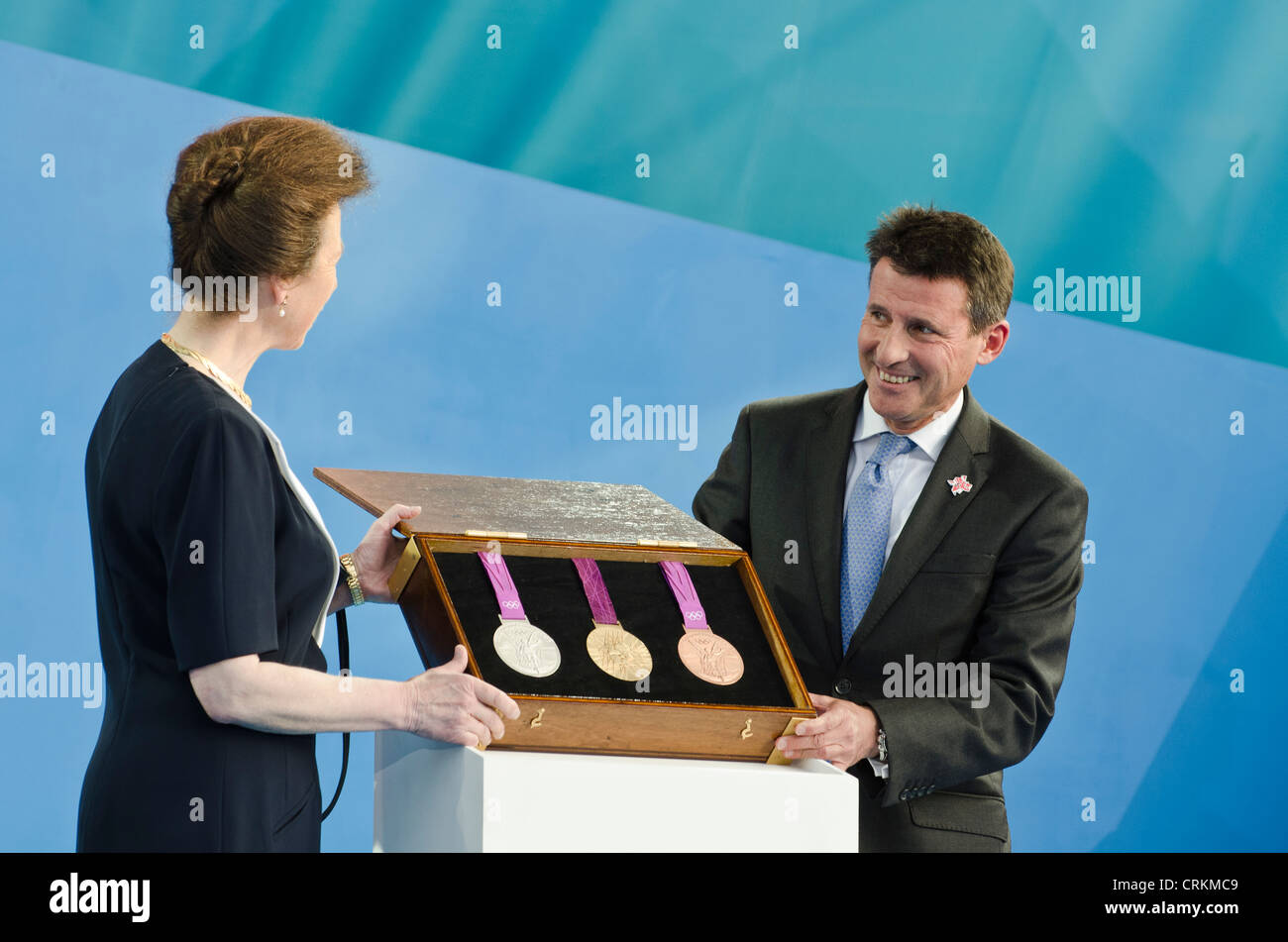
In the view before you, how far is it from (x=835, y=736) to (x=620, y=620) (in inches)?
14.0

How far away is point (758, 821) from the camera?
1898mm

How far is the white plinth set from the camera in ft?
5.91

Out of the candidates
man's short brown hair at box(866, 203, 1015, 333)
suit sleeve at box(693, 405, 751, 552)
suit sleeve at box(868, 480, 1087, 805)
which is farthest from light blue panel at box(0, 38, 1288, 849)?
suit sleeve at box(868, 480, 1087, 805)

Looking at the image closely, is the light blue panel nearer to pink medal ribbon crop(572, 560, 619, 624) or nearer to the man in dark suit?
the man in dark suit

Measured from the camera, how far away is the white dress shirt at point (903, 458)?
262 centimetres

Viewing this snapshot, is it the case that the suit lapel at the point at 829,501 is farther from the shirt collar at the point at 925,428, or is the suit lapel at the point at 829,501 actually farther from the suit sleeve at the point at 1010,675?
the suit sleeve at the point at 1010,675

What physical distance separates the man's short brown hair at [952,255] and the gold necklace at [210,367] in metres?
1.27

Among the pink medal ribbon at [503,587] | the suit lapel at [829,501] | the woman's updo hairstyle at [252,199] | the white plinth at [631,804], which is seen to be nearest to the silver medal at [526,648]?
the pink medal ribbon at [503,587]

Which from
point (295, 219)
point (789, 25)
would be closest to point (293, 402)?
point (789, 25)

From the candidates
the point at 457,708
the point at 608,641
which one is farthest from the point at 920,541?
the point at 457,708

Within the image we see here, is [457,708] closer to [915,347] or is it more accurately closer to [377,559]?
[377,559]

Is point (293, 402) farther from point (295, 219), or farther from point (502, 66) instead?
point (295, 219)

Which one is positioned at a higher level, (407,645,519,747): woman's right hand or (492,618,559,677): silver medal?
(492,618,559,677): silver medal

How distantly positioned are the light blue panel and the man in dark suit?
1948 millimetres
